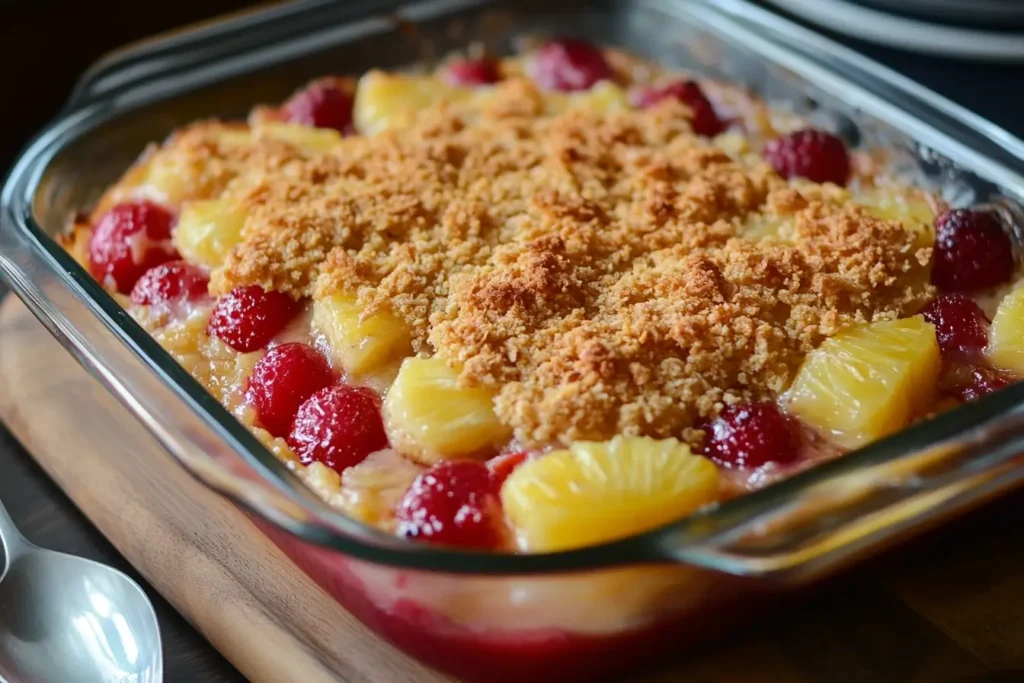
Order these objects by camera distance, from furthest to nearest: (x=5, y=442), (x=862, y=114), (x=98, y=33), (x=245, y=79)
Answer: (x=98, y=33)
(x=245, y=79)
(x=862, y=114)
(x=5, y=442)

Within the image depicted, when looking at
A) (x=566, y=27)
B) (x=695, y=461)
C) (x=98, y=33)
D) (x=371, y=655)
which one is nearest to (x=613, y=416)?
(x=695, y=461)

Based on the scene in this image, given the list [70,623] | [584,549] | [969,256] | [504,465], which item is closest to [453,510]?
[504,465]

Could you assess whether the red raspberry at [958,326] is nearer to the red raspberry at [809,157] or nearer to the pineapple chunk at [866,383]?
the pineapple chunk at [866,383]

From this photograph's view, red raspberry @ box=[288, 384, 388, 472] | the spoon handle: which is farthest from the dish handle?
the spoon handle

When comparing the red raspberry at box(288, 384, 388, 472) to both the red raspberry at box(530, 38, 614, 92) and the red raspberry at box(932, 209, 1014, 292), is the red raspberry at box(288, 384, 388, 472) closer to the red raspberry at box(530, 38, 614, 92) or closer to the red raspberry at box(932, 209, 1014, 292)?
the red raspberry at box(932, 209, 1014, 292)

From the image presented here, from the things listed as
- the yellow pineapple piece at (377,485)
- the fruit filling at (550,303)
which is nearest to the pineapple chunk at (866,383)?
the fruit filling at (550,303)

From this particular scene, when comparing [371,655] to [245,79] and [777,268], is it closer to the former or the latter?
[777,268]

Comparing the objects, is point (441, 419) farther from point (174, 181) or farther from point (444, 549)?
point (174, 181)
